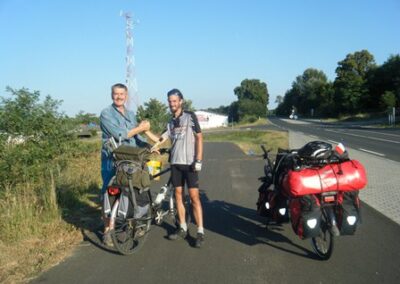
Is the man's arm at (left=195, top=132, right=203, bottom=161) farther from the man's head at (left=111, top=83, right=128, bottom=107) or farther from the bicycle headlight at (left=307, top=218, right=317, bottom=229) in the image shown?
the bicycle headlight at (left=307, top=218, right=317, bottom=229)

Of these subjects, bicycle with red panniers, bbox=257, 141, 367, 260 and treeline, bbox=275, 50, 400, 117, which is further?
treeline, bbox=275, 50, 400, 117

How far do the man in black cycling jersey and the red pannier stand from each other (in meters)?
1.37

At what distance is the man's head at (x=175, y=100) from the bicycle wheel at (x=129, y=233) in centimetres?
133

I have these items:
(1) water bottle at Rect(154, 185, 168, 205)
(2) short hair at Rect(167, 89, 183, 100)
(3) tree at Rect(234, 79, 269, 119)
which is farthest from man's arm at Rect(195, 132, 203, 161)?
(3) tree at Rect(234, 79, 269, 119)

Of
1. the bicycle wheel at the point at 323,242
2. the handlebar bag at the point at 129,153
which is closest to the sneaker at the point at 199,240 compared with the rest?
the handlebar bag at the point at 129,153

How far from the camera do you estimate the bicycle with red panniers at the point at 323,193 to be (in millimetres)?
4777

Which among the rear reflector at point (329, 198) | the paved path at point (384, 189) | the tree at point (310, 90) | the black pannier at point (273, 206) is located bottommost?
the paved path at point (384, 189)

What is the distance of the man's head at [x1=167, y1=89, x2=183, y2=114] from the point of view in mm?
5883

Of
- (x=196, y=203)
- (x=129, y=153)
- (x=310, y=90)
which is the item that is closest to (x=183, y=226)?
(x=196, y=203)

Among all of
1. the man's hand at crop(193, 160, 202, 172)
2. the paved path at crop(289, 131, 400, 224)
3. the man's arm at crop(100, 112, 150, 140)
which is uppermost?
the man's arm at crop(100, 112, 150, 140)

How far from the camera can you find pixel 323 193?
4848 mm

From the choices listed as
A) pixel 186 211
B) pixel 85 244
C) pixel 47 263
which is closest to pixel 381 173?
Answer: pixel 186 211

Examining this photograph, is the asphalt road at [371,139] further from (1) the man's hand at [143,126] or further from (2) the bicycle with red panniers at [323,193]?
(1) the man's hand at [143,126]

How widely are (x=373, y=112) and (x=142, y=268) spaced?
86.4m
